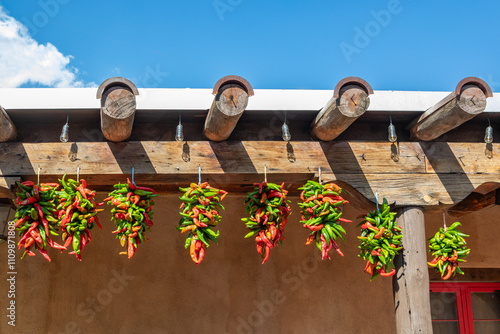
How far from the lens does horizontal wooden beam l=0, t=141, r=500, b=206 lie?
10.3 ft

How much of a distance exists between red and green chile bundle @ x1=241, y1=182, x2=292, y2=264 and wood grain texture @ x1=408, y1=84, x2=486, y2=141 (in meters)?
1.01

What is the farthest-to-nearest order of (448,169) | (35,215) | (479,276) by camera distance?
(479,276) → (448,169) → (35,215)

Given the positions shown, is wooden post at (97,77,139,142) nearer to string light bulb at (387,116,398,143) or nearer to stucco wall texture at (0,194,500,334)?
string light bulb at (387,116,398,143)

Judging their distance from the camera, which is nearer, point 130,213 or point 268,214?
point 130,213

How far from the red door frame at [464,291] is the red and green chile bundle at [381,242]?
2.64m

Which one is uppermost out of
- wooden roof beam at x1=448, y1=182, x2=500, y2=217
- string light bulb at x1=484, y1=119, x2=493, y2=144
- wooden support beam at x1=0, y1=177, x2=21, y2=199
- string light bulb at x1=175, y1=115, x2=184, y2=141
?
string light bulb at x1=484, y1=119, x2=493, y2=144

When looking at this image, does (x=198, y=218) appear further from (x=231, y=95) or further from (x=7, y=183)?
(x=7, y=183)

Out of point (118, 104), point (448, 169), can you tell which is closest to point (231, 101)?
point (118, 104)

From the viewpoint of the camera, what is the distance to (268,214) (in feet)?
9.89

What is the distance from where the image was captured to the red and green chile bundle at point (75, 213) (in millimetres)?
2863

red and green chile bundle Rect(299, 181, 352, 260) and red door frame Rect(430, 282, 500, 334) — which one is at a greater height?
red and green chile bundle Rect(299, 181, 352, 260)

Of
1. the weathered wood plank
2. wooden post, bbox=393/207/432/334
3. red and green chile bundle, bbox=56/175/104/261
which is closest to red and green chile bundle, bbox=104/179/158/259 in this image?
red and green chile bundle, bbox=56/175/104/261

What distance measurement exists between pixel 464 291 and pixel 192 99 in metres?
4.03

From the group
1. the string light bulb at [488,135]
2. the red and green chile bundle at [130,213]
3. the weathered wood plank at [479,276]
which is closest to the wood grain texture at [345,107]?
the string light bulb at [488,135]
